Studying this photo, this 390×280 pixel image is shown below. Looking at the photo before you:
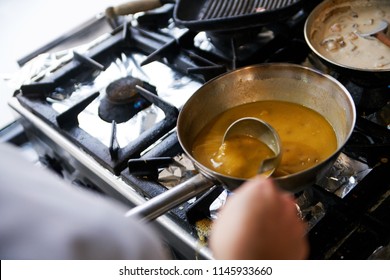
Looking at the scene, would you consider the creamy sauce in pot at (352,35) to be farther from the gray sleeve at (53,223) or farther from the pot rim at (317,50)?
the gray sleeve at (53,223)

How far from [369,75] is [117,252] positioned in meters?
0.65

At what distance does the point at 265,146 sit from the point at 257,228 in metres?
0.34

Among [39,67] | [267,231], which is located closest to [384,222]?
[267,231]

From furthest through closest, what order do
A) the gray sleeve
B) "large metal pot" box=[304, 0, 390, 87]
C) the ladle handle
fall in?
1. the ladle handle
2. "large metal pot" box=[304, 0, 390, 87]
3. the gray sleeve

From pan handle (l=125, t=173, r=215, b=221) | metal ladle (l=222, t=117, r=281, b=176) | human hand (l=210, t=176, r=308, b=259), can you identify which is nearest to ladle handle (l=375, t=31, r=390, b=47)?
metal ladle (l=222, t=117, r=281, b=176)

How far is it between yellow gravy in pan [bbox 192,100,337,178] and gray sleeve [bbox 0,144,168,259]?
35cm

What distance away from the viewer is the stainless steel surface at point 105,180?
2.70 feet

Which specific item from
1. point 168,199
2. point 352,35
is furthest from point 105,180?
point 352,35

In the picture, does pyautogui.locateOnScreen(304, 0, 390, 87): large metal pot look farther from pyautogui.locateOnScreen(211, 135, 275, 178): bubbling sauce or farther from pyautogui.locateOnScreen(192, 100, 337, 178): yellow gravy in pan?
pyautogui.locateOnScreen(211, 135, 275, 178): bubbling sauce

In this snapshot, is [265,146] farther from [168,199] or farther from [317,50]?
[317,50]

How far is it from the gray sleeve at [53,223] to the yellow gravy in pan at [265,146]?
352mm

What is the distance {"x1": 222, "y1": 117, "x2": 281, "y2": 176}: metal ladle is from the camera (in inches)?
29.2

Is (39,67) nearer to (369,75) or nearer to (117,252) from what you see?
(369,75)

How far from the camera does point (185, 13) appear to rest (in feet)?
3.96
